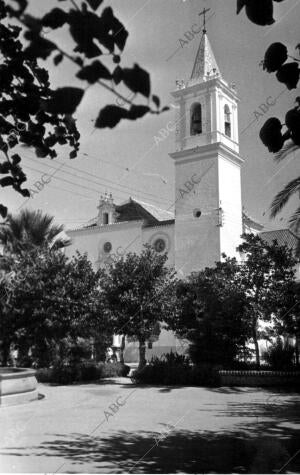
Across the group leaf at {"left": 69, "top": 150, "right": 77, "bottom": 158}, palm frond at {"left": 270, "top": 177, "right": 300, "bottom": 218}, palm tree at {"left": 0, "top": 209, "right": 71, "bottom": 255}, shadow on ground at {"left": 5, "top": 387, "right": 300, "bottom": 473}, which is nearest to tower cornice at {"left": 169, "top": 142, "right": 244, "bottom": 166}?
palm tree at {"left": 0, "top": 209, "right": 71, "bottom": 255}

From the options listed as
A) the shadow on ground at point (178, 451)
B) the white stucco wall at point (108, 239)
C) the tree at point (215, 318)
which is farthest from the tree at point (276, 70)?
the white stucco wall at point (108, 239)

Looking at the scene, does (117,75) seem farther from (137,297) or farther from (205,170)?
(205,170)

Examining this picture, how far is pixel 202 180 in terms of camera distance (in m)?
34.3

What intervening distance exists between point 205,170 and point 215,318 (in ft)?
55.3

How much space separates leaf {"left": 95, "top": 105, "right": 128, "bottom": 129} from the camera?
157 cm

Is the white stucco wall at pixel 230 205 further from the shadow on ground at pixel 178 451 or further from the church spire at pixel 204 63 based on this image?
the shadow on ground at pixel 178 451

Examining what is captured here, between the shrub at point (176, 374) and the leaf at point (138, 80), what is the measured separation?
679 inches

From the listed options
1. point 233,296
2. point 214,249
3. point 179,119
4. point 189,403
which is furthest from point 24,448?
point 179,119

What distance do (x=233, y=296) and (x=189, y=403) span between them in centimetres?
648

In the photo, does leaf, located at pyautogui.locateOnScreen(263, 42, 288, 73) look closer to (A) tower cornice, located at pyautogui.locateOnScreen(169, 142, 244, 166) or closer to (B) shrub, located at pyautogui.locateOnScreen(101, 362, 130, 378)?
(B) shrub, located at pyautogui.locateOnScreen(101, 362, 130, 378)

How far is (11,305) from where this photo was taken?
1977cm

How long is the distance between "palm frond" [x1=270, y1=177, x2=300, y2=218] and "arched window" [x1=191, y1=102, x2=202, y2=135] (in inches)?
810

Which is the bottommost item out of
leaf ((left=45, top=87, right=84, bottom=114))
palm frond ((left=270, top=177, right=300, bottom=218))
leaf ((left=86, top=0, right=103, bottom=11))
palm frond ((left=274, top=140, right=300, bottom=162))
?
leaf ((left=45, top=87, right=84, bottom=114))

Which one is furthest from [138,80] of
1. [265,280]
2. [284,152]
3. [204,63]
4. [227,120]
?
[204,63]
